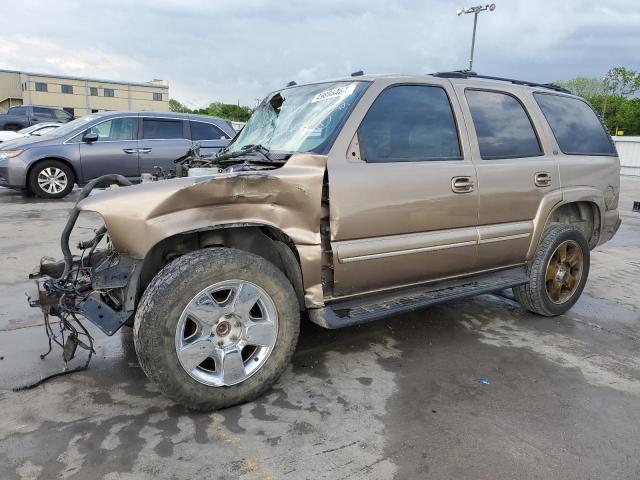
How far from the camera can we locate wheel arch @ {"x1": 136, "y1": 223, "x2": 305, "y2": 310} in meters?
2.89

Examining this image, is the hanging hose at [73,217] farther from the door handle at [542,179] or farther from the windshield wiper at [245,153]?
the door handle at [542,179]

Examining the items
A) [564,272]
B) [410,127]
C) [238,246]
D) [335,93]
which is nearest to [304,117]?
[335,93]

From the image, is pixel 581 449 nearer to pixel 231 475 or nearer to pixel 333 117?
pixel 231 475

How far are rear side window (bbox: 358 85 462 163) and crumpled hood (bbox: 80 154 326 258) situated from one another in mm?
484

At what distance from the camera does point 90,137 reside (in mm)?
9602

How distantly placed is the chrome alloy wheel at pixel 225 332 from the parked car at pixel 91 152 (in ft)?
23.4

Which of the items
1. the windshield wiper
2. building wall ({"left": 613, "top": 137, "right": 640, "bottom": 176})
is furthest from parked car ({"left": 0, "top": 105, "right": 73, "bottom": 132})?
building wall ({"left": 613, "top": 137, "right": 640, "bottom": 176})

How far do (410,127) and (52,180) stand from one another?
28.2ft

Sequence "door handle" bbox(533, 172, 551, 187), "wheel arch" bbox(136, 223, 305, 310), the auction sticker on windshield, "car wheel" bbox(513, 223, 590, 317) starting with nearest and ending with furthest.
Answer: "wheel arch" bbox(136, 223, 305, 310), the auction sticker on windshield, "door handle" bbox(533, 172, 551, 187), "car wheel" bbox(513, 223, 590, 317)

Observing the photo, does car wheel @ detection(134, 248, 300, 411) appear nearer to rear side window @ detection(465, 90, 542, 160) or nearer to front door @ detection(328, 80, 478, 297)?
front door @ detection(328, 80, 478, 297)

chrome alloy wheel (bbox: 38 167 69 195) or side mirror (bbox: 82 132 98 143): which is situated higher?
side mirror (bbox: 82 132 98 143)

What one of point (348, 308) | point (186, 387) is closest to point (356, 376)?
point (348, 308)

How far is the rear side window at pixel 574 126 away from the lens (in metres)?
4.36

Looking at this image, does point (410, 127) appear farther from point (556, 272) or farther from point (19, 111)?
point (19, 111)
